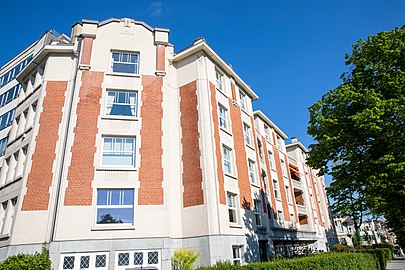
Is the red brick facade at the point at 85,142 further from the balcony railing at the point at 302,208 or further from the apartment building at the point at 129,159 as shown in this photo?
the balcony railing at the point at 302,208

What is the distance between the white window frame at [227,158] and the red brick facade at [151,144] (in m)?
4.76

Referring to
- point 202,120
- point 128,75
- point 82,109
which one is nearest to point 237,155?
point 202,120

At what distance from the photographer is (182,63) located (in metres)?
21.7

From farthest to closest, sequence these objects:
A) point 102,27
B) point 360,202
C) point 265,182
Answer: point 265,182 → point 102,27 → point 360,202

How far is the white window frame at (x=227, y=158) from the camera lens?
1944cm

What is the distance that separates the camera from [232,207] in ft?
60.4

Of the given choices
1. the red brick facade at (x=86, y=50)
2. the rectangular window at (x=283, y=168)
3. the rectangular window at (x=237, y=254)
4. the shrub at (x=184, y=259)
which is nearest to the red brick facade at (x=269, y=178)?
the rectangular window at (x=283, y=168)

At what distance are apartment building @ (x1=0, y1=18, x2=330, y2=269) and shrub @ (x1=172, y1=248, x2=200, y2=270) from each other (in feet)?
1.37

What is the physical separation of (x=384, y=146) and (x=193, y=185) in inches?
436

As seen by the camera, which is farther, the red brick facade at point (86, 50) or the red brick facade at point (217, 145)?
the red brick facade at point (86, 50)

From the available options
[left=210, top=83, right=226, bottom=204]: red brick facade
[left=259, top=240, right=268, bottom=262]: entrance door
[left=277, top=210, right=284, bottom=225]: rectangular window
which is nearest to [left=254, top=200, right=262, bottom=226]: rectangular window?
[left=259, top=240, right=268, bottom=262]: entrance door

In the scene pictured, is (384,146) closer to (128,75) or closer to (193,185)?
(193,185)

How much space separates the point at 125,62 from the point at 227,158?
10256 millimetres

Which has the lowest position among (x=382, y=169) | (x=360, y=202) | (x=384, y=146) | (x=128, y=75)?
(x=360, y=202)
